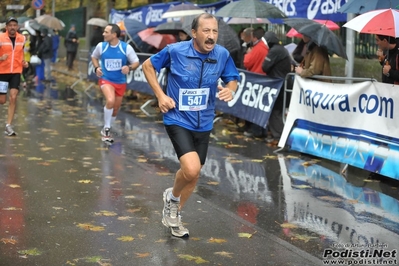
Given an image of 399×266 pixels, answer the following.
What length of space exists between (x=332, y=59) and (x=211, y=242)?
10076 mm

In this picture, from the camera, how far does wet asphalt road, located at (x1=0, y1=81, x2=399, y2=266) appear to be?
652cm

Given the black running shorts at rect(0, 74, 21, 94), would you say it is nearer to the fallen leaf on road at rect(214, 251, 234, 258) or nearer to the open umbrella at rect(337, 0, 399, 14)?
the open umbrella at rect(337, 0, 399, 14)

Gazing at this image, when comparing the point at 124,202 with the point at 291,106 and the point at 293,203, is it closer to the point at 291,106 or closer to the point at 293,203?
the point at 293,203

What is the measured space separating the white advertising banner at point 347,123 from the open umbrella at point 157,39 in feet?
24.4

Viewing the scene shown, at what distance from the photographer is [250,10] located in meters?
14.3

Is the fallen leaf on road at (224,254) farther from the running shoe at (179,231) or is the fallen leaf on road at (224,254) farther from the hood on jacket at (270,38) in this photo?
the hood on jacket at (270,38)

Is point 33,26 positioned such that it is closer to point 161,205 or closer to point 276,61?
point 276,61

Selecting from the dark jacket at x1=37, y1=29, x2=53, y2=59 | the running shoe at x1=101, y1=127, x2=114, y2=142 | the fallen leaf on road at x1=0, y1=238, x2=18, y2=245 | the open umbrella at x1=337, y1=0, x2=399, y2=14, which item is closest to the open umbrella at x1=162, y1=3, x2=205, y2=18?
the running shoe at x1=101, y1=127, x2=114, y2=142

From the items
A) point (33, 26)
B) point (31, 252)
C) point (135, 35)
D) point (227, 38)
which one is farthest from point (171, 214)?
point (33, 26)

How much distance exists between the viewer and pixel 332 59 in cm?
1625

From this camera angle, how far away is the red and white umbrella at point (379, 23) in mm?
9914

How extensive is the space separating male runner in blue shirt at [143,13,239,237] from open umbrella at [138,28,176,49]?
12.3m

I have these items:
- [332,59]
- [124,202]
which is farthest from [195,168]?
[332,59]

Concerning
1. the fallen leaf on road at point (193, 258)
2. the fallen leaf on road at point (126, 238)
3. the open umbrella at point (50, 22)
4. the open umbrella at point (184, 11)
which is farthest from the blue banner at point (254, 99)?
the open umbrella at point (50, 22)
